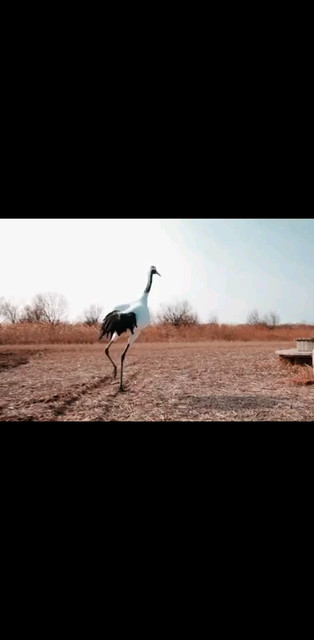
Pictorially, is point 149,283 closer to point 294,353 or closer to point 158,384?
point 158,384

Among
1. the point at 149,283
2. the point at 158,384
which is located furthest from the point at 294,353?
the point at 149,283

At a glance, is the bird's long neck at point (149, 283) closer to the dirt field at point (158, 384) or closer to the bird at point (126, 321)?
the bird at point (126, 321)

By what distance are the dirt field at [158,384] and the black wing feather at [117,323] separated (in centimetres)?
23

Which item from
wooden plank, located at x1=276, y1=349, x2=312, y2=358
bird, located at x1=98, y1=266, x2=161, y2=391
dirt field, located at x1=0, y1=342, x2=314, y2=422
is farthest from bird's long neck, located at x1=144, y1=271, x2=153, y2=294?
wooden plank, located at x1=276, y1=349, x2=312, y2=358

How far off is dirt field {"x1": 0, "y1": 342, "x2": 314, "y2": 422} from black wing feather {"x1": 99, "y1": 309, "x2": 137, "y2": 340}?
0.76ft

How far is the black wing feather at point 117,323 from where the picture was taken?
3656 millimetres

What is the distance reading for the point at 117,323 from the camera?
367 centimetres

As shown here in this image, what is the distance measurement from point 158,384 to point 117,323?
0.75 meters

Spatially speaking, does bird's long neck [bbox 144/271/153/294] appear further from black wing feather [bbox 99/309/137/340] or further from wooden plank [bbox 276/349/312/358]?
wooden plank [bbox 276/349/312/358]

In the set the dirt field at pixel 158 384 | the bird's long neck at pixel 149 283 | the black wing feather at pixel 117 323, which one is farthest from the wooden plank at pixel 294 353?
the black wing feather at pixel 117 323
